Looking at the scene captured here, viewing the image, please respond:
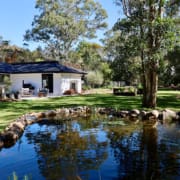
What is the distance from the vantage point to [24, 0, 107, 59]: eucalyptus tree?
127 ft

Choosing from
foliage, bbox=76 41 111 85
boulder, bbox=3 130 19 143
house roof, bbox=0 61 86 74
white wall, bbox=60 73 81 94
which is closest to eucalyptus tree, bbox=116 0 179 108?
boulder, bbox=3 130 19 143

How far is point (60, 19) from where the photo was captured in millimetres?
37875

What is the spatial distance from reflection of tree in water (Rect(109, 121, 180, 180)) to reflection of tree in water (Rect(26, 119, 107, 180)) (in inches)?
26.2

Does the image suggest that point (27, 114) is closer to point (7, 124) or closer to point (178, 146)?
point (7, 124)

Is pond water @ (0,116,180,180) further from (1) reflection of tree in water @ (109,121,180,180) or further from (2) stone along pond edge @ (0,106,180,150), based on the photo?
(2) stone along pond edge @ (0,106,180,150)

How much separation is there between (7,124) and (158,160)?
674 centimetres

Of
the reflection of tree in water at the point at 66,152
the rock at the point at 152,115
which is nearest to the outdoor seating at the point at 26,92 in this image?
the rock at the point at 152,115

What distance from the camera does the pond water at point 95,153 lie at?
24.3ft

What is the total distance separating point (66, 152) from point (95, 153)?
941mm

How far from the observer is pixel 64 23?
3859cm

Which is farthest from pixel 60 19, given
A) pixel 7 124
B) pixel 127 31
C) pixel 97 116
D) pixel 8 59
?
pixel 7 124

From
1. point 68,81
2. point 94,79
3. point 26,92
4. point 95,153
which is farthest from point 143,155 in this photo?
point 94,79

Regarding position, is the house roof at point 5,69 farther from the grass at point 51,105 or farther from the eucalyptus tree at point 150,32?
the eucalyptus tree at point 150,32

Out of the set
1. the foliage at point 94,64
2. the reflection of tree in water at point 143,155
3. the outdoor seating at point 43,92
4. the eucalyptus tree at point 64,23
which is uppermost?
the eucalyptus tree at point 64,23
